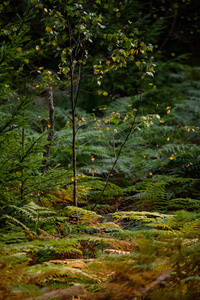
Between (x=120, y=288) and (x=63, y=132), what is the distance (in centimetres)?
316

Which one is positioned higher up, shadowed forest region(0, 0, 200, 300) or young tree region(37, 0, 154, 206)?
young tree region(37, 0, 154, 206)

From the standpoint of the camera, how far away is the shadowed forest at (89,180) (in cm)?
114

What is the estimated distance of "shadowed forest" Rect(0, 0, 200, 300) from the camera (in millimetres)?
1138

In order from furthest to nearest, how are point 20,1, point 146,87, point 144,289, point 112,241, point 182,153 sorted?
point 146,87
point 182,153
point 20,1
point 112,241
point 144,289

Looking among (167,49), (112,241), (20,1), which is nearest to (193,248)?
(112,241)

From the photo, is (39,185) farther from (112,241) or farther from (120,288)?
(120,288)

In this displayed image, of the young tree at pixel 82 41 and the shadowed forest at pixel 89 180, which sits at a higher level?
the young tree at pixel 82 41

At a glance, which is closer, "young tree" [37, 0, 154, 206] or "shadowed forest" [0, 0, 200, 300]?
"shadowed forest" [0, 0, 200, 300]

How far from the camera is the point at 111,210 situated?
3.03 metres

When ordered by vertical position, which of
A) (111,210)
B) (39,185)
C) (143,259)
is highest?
(143,259)

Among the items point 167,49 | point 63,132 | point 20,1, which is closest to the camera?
point 20,1

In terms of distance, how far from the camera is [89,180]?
3.36 meters

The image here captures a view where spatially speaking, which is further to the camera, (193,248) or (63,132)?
(63,132)

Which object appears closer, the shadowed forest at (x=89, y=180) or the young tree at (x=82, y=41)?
the shadowed forest at (x=89, y=180)
